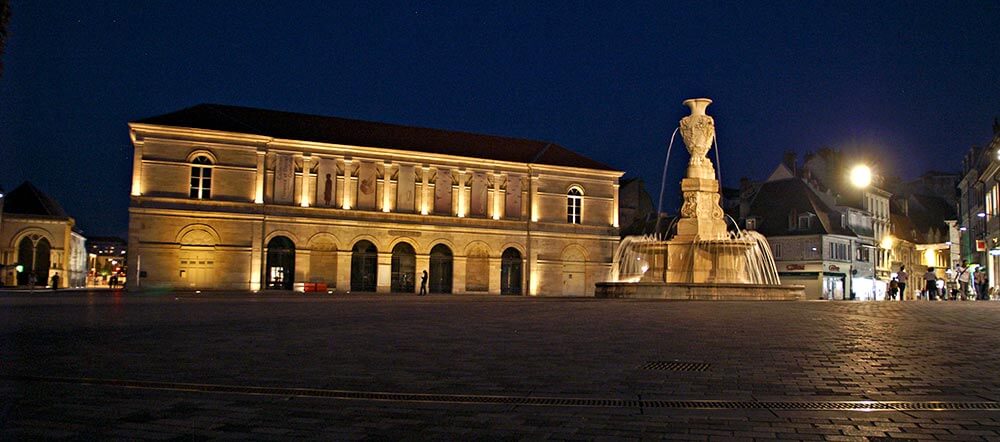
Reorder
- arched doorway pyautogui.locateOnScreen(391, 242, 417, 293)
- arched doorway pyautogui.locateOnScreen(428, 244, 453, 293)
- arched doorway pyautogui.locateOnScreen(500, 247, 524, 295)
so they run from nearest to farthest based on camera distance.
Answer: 1. arched doorway pyautogui.locateOnScreen(391, 242, 417, 293)
2. arched doorway pyautogui.locateOnScreen(428, 244, 453, 293)
3. arched doorway pyautogui.locateOnScreen(500, 247, 524, 295)

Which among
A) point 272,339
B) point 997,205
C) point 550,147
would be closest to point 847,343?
point 272,339

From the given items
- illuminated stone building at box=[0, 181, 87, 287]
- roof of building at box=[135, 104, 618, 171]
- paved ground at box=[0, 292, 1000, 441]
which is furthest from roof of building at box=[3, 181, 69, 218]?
paved ground at box=[0, 292, 1000, 441]

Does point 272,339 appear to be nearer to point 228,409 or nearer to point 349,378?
point 349,378

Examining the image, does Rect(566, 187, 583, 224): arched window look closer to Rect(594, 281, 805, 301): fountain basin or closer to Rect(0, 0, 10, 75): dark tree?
Rect(594, 281, 805, 301): fountain basin

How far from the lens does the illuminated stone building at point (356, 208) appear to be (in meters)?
48.8

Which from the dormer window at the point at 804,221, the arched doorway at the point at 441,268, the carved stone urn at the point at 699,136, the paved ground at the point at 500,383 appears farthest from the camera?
the dormer window at the point at 804,221

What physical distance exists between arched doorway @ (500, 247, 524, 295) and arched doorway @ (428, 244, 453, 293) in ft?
12.7

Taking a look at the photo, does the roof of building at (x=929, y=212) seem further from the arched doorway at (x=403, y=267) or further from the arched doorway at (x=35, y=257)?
the arched doorway at (x=35, y=257)

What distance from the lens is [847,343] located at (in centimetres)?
1166

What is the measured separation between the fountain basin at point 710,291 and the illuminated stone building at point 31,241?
55.2m

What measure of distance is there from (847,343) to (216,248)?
43.1 m

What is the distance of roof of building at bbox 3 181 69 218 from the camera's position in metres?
70.4

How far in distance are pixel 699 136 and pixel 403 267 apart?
28.9 m

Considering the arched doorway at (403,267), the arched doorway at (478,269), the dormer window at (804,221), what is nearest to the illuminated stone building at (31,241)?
the arched doorway at (403,267)
